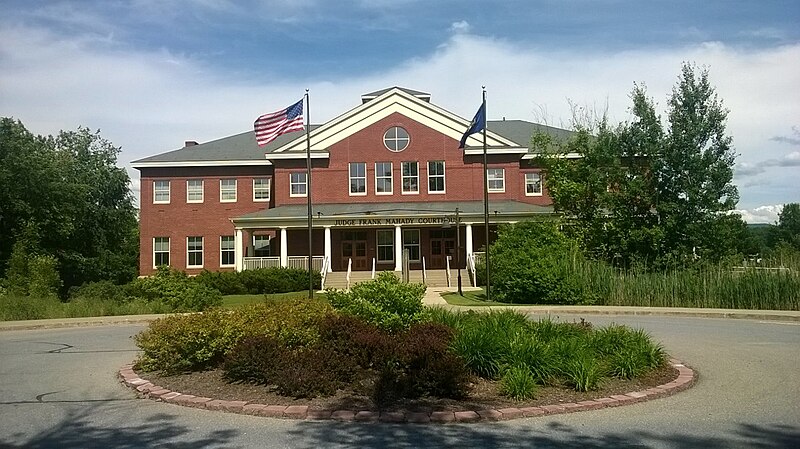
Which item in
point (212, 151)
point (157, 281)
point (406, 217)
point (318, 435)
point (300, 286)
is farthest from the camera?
point (212, 151)

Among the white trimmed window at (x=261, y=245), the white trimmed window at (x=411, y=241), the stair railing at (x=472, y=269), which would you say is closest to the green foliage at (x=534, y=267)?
the stair railing at (x=472, y=269)

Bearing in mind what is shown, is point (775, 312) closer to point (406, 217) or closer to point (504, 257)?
point (504, 257)

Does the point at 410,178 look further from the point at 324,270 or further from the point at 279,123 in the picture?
the point at 279,123

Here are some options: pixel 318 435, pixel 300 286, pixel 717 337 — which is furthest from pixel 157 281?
pixel 318 435

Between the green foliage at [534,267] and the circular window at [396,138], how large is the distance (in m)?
15.3

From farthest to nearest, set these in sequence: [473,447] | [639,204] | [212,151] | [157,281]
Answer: [212,151]
[639,204]
[157,281]
[473,447]

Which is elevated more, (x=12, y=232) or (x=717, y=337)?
(x=12, y=232)

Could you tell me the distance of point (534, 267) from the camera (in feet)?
83.0

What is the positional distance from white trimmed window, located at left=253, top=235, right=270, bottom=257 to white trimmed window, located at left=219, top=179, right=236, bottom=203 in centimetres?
307

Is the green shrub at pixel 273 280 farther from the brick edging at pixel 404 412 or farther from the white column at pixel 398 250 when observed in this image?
the brick edging at pixel 404 412

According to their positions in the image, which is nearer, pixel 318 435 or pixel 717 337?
pixel 318 435

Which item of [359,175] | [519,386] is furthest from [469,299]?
[519,386]

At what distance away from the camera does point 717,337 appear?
15031mm

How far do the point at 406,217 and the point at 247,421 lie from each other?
30709 mm
